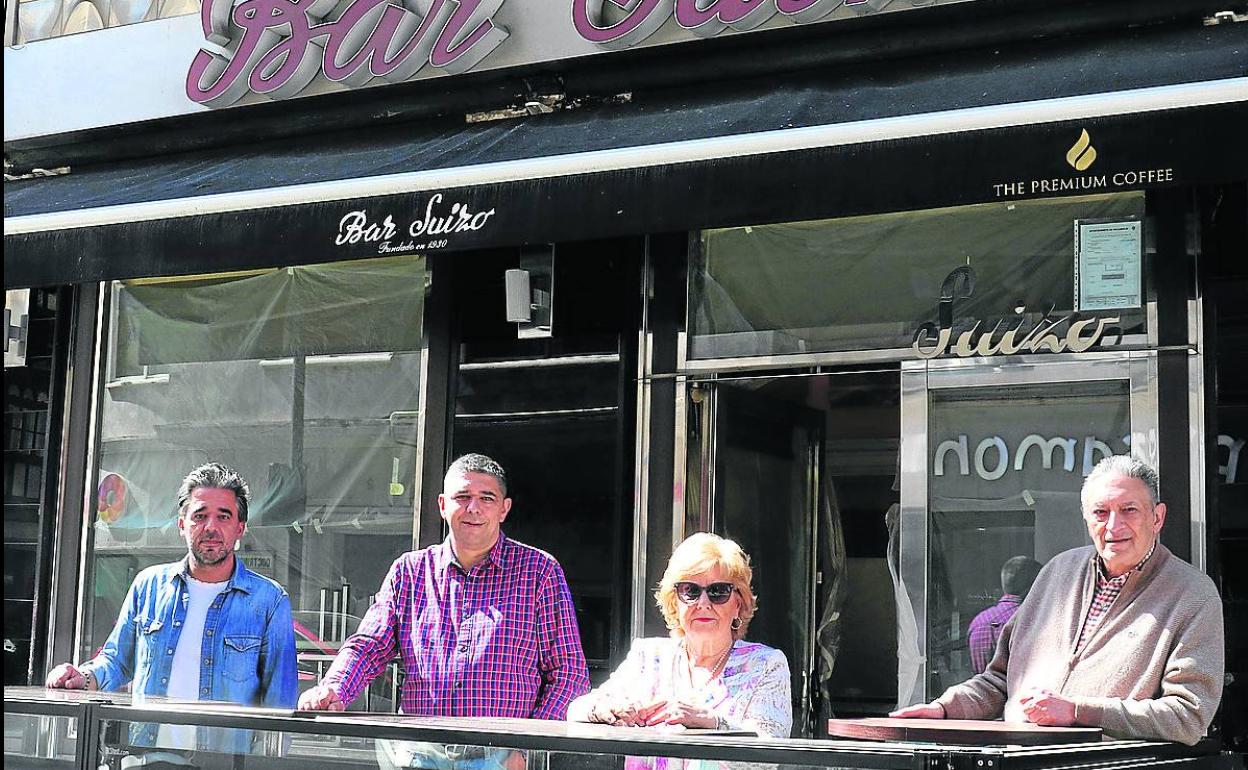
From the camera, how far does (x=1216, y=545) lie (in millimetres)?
5703

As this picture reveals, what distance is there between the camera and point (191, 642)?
5.32 metres

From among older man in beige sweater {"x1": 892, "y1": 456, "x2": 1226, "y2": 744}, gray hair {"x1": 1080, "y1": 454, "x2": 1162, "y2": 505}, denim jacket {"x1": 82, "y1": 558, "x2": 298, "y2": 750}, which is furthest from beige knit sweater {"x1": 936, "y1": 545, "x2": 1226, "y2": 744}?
denim jacket {"x1": 82, "y1": 558, "x2": 298, "y2": 750}

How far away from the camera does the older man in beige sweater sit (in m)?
4.23

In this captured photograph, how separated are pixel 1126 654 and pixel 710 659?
1184 millimetres

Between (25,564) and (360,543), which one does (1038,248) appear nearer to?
(360,543)

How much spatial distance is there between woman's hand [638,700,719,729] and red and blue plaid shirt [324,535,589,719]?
5.39 feet

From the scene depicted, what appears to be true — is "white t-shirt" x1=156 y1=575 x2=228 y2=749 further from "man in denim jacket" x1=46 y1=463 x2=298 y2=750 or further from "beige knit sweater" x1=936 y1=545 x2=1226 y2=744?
"beige knit sweater" x1=936 y1=545 x2=1226 y2=744

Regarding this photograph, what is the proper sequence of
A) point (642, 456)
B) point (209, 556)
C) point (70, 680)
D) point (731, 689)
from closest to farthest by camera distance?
point (731, 689), point (70, 680), point (209, 556), point (642, 456)

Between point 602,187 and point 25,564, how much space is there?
456 cm

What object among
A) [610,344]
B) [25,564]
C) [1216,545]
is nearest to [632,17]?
[610,344]

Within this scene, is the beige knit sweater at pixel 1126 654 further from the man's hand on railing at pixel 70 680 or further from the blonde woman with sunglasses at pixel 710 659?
the man's hand on railing at pixel 70 680

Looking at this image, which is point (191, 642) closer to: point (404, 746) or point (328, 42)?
point (404, 746)

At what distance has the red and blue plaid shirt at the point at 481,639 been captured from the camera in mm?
5172

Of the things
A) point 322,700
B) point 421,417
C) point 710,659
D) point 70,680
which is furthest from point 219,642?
point 421,417
